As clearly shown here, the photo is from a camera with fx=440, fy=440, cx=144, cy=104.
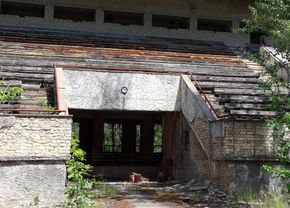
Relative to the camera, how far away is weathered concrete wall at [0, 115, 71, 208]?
926 centimetres

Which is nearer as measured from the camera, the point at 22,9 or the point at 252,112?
the point at 252,112

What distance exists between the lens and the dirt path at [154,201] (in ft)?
32.8

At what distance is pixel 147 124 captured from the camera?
778 inches

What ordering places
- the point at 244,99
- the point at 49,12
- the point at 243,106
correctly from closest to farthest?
the point at 243,106, the point at 244,99, the point at 49,12

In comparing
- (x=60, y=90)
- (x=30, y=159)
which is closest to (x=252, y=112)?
(x=60, y=90)

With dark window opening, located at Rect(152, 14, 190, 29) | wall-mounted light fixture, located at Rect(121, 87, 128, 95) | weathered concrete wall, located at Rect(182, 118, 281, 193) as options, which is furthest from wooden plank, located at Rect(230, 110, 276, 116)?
dark window opening, located at Rect(152, 14, 190, 29)

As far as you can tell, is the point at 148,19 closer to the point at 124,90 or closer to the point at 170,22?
the point at 170,22

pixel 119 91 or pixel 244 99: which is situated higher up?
pixel 119 91

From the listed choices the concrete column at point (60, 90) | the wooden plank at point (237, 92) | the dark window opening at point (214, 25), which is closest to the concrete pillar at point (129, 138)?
the dark window opening at point (214, 25)

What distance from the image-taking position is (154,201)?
10641 millimetres

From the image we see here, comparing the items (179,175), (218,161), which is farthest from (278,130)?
(179,175)

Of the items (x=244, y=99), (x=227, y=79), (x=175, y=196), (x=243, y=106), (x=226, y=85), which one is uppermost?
(x=227, y=79)

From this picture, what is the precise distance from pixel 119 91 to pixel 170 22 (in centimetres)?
829

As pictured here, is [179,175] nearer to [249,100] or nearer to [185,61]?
[249,100]
